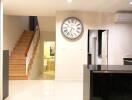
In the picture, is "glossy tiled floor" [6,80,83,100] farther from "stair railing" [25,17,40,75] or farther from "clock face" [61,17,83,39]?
"stair railing" [25,17,40,75]

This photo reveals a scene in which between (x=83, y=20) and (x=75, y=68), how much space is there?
1710mm

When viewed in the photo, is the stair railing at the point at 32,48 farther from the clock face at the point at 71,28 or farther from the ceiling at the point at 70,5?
the ceiling at the point at 70,5

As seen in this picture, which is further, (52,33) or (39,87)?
(52,33)

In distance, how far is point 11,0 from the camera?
6.32 meters

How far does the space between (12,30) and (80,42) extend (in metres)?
3.43

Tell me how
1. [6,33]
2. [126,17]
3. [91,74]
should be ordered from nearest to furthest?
[91,74], [126,17], [6,33]

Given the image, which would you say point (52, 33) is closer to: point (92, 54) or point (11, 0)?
point (92, 54)

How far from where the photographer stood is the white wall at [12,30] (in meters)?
9.20

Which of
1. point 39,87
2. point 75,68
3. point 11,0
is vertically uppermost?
point 11,0

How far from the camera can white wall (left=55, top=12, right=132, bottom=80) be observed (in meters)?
8.09

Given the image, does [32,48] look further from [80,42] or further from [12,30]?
[80,42]

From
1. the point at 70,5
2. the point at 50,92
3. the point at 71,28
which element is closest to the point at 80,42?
the point at 71,28

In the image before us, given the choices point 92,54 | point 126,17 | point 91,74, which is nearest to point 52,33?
point 92,54

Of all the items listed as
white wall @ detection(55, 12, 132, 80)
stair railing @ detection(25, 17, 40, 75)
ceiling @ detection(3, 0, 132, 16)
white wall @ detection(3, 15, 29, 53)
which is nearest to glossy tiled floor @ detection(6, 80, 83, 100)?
white wall @ detection(55, 12, 132, 80)
